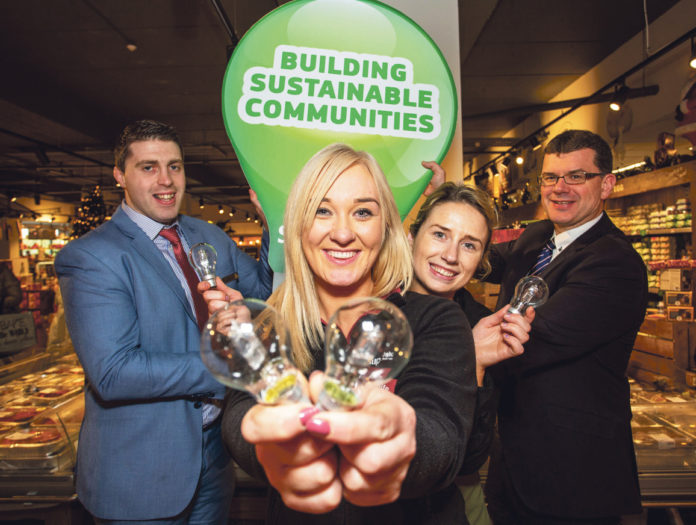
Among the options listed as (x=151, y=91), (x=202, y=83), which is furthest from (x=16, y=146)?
(x=202, y=83)

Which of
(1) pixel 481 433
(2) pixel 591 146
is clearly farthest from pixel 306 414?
(2) pixel 591 146

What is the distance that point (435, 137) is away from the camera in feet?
5.75

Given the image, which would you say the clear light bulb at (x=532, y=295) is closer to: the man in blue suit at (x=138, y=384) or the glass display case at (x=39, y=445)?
the man in blue suit at (x=138, y=384)

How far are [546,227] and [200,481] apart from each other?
2.15 metres

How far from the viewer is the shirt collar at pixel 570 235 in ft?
6.70

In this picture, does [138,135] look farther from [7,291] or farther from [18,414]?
[7,291]

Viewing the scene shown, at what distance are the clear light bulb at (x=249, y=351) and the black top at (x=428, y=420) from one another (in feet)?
0.83

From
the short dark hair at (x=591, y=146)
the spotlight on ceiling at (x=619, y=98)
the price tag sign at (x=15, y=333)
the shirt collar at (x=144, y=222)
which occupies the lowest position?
the price tag sign at (x=15, y=333)

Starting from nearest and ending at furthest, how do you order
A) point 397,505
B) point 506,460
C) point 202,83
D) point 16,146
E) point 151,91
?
point 397,505, point 506,460, point 202,83, point 151,91, point 16,146

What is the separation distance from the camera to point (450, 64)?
2129 mm

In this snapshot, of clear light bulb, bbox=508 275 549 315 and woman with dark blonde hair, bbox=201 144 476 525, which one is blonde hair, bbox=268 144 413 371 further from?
clear light bulb, bbox=508 275 549 315

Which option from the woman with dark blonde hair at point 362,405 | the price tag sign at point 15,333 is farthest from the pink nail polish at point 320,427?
the price tag sign at point 15,333

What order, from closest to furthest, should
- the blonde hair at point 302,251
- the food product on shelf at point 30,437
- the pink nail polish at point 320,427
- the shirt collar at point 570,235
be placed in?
1. the pink nail polish at point 320,427
2. the blonde hair at point 302,251
3. the shirt collar at point 570,235
4. the food product on shelf at point 30,437

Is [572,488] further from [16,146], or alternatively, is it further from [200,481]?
[16,146]
